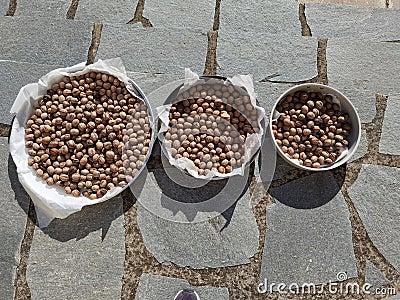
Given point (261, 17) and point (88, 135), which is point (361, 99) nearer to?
point (261, 17)

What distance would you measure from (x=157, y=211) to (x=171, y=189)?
3.8 inches

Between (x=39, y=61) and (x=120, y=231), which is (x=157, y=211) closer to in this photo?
(x=120, y=231)

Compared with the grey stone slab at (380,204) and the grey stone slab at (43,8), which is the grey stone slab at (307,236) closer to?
the grey stone slab at (380,204)

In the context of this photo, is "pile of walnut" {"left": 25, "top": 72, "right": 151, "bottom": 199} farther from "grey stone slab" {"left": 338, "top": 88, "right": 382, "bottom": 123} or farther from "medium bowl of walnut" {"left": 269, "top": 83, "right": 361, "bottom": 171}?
"grey stone slab" {"left": 338, "top": 88, "right": 382, "bottom": 123}

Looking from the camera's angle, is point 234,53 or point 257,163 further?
point 234,53

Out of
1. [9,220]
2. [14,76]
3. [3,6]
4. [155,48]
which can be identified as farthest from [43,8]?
[9,220]

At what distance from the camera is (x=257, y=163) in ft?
6.14

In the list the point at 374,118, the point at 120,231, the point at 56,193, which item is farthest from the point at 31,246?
the point at 374,118

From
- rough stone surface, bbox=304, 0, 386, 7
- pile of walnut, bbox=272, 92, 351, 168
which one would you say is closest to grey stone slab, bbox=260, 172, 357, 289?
pile of walnut, bbox=272, 92, 351, 168

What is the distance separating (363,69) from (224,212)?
81 cm

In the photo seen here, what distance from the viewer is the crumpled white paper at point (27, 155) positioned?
1779 mm

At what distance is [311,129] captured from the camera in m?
1.85

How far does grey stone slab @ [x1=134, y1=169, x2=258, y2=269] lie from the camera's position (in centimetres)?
179

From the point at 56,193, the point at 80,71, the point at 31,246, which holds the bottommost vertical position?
the point at 31,246
